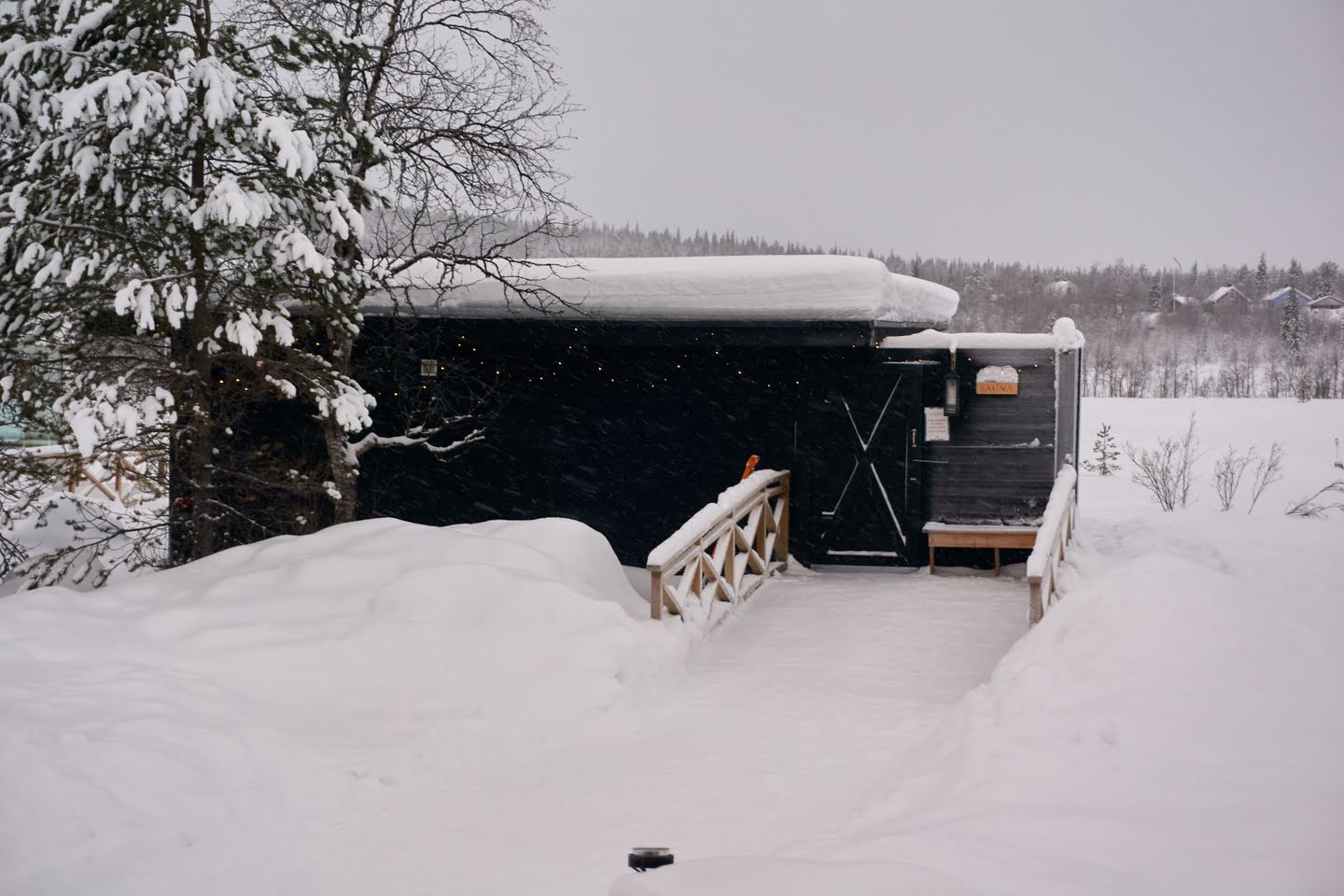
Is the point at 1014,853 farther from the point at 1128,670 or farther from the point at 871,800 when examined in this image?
the point at 1128,670

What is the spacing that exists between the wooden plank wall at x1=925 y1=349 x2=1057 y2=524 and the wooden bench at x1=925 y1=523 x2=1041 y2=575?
462 millimetres

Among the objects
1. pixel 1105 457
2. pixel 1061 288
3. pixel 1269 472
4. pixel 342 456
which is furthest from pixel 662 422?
pixel 1061 288

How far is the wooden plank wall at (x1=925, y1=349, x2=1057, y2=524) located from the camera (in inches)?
421

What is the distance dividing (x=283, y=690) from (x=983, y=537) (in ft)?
22.4

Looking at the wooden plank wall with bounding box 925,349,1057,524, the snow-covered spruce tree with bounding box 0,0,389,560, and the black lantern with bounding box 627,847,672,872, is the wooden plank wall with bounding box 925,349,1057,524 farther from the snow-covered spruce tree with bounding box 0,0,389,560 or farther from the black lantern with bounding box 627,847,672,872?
the black lantern with bounding box 627,847,672,872

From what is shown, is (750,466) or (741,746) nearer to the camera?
(741,746)

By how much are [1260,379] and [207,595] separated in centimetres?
4828

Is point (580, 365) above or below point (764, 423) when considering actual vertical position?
above

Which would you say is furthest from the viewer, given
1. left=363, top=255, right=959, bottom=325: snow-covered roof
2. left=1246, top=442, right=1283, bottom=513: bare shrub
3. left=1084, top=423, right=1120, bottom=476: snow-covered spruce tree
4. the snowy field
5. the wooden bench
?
left=1084, top=423, right=1120, bottom=476: snow-covered spruce tree

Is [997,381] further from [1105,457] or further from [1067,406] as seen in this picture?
[1105,457]

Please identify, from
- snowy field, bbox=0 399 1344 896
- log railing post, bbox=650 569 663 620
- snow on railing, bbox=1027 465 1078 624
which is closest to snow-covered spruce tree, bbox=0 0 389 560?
snowy field, bbox=0 399 1344 896

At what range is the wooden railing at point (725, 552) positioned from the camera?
7.47 m

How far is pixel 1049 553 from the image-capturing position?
745 centimetres

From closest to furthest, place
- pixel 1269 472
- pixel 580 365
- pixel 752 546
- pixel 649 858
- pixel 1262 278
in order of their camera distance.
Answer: pixel 649 858 < pixel 752 546 < pixel 580 365 < pixel 1269 472 < pixel 1262 278
